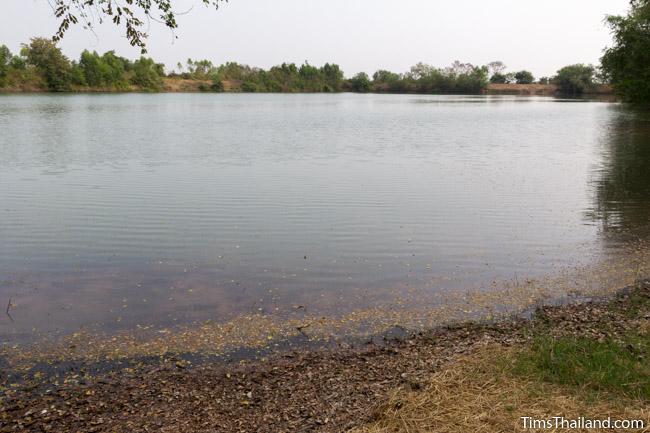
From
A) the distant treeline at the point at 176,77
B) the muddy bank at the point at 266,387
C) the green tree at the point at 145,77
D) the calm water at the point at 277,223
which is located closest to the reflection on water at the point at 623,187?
the calm water at the point at 277,223

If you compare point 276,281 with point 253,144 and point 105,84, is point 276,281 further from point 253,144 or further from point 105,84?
point 105,84

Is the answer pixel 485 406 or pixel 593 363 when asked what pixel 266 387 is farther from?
A: pixel 593 363

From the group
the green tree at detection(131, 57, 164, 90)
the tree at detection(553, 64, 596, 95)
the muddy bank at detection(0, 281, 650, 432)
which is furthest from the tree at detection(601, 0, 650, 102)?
the green tree at detection(131, 57, 164, 90)

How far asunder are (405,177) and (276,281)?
12.5 meters

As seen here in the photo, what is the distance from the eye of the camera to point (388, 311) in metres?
9.07

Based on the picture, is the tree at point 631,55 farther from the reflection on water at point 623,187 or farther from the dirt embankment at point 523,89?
the dirt embankment at point 523,89

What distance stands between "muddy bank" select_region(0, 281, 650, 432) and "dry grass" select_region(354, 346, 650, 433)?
328 mm

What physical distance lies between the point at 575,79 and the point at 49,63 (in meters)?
135

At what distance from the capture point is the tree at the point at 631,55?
53469 mm

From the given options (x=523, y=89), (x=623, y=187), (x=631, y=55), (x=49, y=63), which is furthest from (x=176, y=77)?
(x=623, y=187)

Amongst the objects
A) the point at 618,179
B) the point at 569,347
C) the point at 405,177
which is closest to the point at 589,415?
the point at 569,347

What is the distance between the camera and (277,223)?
14.8 meters

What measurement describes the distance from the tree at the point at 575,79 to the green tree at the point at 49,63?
130677mm

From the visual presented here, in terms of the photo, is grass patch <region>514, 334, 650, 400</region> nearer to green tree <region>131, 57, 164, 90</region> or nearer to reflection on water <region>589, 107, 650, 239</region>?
reflection on water <region>589, 107, 650, 239</region>
